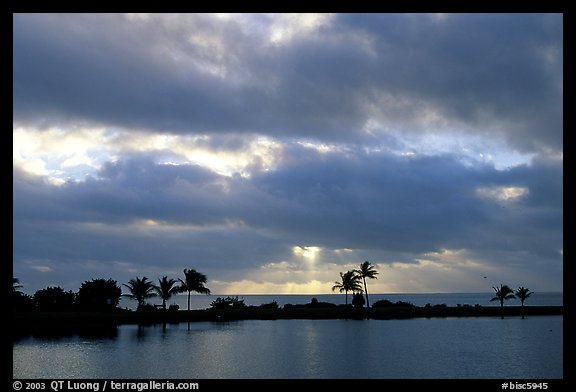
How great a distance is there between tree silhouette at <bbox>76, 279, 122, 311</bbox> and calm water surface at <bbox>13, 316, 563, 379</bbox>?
7.36 metres

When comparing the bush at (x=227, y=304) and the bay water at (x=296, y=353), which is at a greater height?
the bush at (x=227, y=304)

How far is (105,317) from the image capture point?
75.1 meters

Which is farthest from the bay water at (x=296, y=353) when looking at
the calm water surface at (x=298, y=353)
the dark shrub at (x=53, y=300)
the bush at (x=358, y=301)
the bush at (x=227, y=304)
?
the bush at (x=358, y=301)

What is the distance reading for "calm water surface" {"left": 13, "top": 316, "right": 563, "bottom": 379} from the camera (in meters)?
40.7

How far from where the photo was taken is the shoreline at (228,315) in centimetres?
6800

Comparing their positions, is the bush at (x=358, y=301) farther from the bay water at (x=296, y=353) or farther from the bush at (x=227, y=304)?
the bay water at (x=296, y=353)

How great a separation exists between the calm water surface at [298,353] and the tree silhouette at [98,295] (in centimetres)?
736

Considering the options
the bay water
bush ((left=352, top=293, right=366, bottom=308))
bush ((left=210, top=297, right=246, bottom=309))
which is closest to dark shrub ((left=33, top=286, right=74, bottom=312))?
the bay water

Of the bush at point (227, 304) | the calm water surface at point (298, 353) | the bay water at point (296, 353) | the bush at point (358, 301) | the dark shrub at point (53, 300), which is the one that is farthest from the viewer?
the bush at point (358, 301)

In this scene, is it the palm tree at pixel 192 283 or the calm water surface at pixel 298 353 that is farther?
the palm tree at pixel 192 283

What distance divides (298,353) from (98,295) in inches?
1763

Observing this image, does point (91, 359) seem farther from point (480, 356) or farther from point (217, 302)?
point (217, 302)

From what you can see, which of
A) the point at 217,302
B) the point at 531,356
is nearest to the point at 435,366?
the point at 531,356
